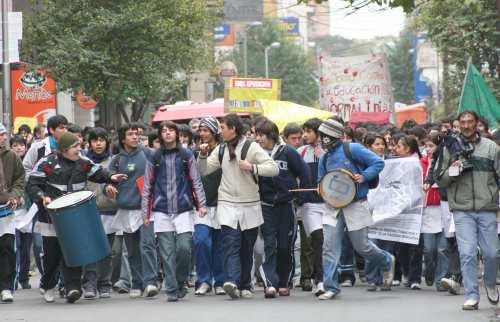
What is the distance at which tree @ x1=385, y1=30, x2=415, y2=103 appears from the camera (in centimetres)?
11056

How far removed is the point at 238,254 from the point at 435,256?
2607mm

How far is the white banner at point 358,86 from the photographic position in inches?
1214

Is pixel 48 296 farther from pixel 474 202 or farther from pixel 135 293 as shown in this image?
pixel 474 202

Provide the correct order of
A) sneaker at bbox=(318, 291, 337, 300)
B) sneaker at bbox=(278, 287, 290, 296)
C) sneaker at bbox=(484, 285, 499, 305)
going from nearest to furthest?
sneaker at bbox=(484, 285, 499, 305)
sneaker at bbox=(318, 291, 337, 300)
sneaker at bbox=(278, 287, 290, 296)

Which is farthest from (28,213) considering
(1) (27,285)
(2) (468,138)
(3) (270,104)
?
(3) (270,104)

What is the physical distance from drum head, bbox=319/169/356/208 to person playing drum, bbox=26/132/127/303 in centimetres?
238

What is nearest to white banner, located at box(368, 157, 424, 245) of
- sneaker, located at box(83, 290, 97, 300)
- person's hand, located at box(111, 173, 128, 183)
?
person's hand, located at box(111, 173, 128, 183)

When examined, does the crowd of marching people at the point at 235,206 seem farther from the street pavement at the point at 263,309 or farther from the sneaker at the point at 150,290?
the street pavement at the point at 263,309

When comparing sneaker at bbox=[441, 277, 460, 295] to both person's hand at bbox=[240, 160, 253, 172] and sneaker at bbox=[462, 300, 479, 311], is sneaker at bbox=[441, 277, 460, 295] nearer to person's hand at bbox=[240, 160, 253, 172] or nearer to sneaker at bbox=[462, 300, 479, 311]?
sneaker at bbox=[462, 300, 479, 311]

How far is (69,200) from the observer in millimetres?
12875

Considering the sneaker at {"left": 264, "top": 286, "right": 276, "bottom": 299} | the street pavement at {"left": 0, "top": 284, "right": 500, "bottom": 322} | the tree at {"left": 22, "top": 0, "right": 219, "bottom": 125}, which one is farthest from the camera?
the tree at {"left": 22, "top": 0, "right": 219, "bottom": 125}

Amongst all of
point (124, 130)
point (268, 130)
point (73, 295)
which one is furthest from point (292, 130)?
point (73, 295)

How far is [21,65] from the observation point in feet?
109

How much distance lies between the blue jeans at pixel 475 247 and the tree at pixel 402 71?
97.3 metres
